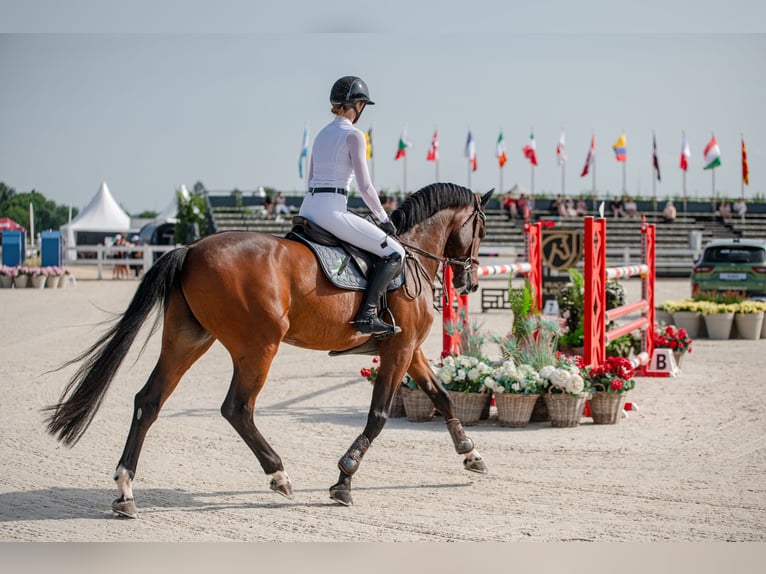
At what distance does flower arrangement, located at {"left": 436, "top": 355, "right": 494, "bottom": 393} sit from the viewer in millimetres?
7969

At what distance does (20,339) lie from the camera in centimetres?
1412

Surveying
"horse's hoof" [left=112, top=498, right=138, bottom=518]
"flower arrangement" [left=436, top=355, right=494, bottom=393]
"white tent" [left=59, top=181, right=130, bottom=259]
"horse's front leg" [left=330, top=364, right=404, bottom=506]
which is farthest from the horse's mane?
"white tent" [left=59, top=181, right=130, bottom=259]

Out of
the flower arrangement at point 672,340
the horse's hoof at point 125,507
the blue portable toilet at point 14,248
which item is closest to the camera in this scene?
the horse's hoof at point 125,507

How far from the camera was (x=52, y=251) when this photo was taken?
29.1 meters

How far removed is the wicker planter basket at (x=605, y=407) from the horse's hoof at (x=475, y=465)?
217 centimetres

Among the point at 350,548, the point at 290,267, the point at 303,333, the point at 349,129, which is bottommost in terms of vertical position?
the point at 350,548

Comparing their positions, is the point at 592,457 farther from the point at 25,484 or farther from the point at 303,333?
the point at 25,484

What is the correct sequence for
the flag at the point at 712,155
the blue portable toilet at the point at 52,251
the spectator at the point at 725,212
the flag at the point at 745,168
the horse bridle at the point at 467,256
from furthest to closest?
the spectator at the point at 725,212
the flag at the point at 712,155
the flag at the point at 745,168
the blue portable toilet at the point at 52,251
the horse bridle at the point at 467,256

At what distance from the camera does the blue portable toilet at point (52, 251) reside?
28.5 meters

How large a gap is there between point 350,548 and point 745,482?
9.58 feet

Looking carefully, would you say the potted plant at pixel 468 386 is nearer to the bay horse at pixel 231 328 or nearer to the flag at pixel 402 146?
the bay horse at pixel 231 328

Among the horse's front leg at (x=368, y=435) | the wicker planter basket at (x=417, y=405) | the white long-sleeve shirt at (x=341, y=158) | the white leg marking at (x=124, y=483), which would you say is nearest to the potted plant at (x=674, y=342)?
the wicker planter basket at (x=417, y=405)

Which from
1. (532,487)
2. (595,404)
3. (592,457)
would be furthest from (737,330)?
(532,487)

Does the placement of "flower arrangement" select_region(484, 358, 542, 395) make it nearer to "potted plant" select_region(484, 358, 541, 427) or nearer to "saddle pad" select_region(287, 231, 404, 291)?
"potted plant" select_region(484, 358, 541, 427)
